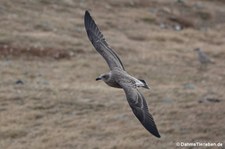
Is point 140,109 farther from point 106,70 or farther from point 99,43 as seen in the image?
point 106,70

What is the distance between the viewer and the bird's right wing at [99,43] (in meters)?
13.6

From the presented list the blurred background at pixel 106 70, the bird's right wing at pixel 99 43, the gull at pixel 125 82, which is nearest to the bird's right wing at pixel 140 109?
the gull at pixel 125 82

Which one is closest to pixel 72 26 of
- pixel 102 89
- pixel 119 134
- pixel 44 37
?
pixel 44 37

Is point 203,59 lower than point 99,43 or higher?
lower

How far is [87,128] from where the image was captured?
17891 millimetres

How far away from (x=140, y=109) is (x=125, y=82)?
41.6 inches

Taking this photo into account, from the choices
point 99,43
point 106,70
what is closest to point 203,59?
point 106,70

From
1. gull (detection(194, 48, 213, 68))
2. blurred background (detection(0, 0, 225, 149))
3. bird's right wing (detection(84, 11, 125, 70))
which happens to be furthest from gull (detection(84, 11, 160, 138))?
gull (detection(194, 48, 213, 68))

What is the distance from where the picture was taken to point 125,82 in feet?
38.7

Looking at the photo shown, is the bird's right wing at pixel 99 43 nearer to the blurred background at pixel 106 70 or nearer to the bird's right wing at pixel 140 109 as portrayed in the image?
the bird's right wing at pixel 140 109

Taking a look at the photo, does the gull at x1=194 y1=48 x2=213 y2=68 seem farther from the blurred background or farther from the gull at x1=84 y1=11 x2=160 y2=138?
the gull at x1=84 y1=11 x2=160 y2=138

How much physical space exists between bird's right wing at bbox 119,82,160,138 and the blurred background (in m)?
4.83

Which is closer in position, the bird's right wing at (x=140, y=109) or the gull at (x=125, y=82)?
the bird's right wing at (x=140, y=109)

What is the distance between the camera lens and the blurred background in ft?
56.2
